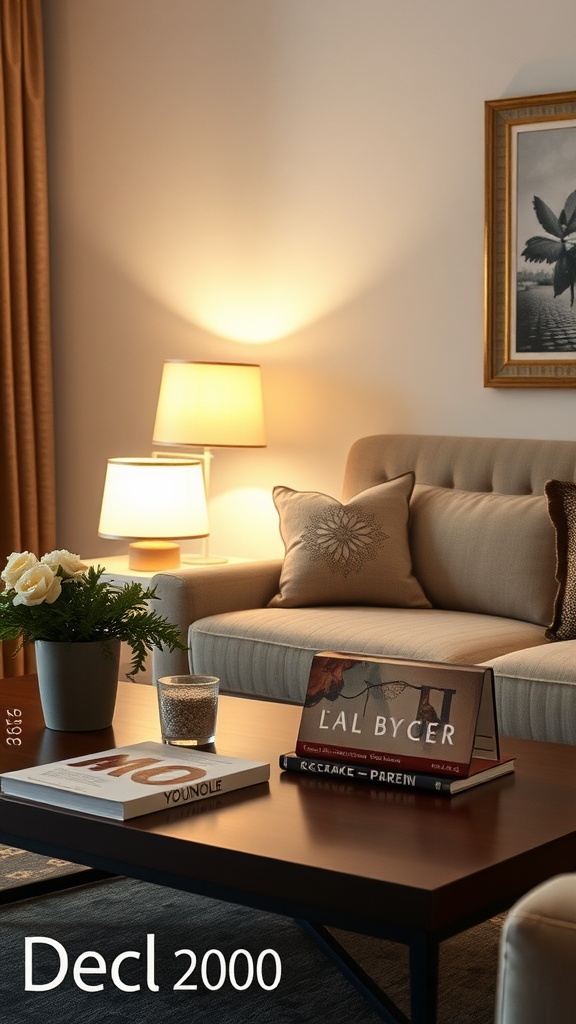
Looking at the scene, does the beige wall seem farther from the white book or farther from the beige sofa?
the white book

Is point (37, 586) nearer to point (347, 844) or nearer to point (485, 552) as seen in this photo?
point (347, 844)

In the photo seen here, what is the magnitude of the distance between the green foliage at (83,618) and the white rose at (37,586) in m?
0.02

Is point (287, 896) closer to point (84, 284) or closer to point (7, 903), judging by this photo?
point (7, 903)

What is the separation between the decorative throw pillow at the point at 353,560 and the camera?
353cm

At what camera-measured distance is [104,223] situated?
480 centimetres

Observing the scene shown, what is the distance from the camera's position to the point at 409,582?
354 centimetres

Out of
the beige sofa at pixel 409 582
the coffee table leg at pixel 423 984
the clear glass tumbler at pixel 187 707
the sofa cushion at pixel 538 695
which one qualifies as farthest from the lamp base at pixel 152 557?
the coffee table leg at pixel 423 984

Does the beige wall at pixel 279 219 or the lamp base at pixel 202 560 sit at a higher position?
the beige wall at pixel 279 219

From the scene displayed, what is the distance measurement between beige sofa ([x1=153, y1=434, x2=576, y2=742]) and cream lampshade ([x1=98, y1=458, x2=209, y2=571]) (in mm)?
350

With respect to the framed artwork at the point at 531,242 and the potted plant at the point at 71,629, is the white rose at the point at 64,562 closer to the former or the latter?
the potted plant at the point at 71,629

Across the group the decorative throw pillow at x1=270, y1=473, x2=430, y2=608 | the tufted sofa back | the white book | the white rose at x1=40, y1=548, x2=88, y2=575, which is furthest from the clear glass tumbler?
the tufted sofa back

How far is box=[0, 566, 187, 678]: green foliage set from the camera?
2.22 m

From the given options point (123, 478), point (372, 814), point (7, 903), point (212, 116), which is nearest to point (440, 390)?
point (123, 478)

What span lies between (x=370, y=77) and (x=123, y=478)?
1.50m
